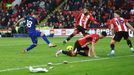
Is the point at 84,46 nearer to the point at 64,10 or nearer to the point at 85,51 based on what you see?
the point at 85,51

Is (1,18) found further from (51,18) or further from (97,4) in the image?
(97,4)

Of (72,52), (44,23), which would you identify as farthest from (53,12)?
(72,52)

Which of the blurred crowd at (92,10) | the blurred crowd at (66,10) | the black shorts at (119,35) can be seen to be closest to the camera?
the black shorts at (119,35)

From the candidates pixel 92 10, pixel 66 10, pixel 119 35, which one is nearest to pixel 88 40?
pixel 119 35

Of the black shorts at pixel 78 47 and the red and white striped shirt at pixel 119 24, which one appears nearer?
the black shorts at pixel 78 47

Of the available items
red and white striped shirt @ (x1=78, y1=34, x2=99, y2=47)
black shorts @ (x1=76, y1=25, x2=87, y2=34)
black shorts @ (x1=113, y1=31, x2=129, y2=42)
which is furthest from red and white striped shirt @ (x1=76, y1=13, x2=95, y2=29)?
red and white striped shirt @ (x1=78, y1=34, x2=99, y2=47)

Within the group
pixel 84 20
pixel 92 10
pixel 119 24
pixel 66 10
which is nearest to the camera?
pixel 119 24

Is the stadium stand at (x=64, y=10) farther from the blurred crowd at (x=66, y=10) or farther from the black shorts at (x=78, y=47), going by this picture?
the black shorts at (x=78, y=47)

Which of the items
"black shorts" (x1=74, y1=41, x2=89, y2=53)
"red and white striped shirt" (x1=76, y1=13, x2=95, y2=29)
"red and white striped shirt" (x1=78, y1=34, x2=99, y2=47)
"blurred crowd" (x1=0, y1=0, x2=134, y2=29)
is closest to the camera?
"red and white striped shirt" (x1=78, y1=34, x2=99, y2=47)

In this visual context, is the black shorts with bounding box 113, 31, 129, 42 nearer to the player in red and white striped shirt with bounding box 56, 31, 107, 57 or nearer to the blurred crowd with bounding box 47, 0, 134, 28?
Result: the player in red and white striped shirt with bounding box 56, 31, 107, 57

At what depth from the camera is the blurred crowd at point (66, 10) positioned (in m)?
42.7

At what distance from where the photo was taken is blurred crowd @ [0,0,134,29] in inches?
1679

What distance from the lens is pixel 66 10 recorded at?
46.2m

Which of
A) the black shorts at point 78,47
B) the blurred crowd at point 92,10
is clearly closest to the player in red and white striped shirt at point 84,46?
the black shorts at point 78,47
